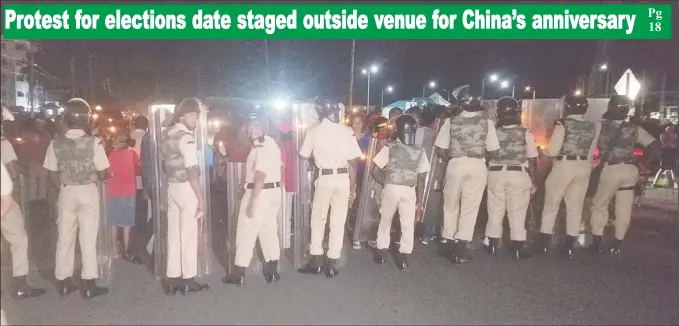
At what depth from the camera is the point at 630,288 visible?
5.88 m

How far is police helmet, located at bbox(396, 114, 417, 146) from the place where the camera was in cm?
652

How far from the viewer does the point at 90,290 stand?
553 centimetres

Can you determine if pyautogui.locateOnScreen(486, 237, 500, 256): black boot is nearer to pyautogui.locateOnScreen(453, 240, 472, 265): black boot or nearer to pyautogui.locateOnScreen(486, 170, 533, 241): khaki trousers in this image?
pyautogui.locateOnScreen(486, 170, 533, 241): khaki trousers

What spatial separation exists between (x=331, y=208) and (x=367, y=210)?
1454 millimetres

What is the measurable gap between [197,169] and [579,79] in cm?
2001

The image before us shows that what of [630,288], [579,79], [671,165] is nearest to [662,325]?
[630,288]

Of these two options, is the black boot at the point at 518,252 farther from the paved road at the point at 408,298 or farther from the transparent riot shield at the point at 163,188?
the transparent riot shield at the point at 163,188

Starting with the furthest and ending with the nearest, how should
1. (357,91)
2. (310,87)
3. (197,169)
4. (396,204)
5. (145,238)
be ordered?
(357,91) < (310,87) < (145,238) < (396,204) < (197,169)

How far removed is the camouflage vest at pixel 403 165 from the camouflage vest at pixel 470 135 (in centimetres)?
61

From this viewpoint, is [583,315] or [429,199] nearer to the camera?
[583,315]

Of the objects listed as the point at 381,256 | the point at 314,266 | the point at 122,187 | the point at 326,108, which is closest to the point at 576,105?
the point at 381,256

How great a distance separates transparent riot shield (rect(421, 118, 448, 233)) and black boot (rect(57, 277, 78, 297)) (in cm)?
474

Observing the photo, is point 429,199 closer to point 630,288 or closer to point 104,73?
point 630,288

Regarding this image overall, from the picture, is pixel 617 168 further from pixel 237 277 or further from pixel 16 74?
pixel 16 74
